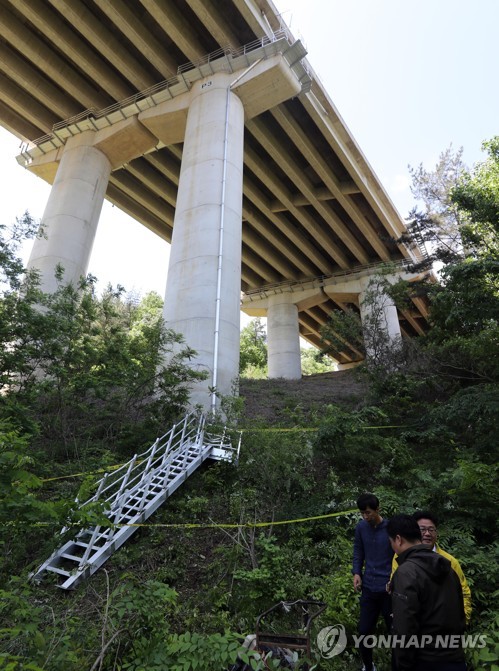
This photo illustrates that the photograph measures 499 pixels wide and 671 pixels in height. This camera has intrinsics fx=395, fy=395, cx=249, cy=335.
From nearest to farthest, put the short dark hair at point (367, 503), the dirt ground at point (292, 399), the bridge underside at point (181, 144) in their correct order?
the short dark hair at point (367, 503) < the dirt ground at point (292, 399) < the bridge underside at point (181, 144)

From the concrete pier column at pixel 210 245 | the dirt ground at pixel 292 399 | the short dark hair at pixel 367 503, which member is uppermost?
the concrete pier column at pixel 210 245

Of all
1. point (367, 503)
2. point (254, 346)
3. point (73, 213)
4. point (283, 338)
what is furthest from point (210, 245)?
point (254, 346)

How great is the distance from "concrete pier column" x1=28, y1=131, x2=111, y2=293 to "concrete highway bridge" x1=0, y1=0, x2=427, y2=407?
5cm

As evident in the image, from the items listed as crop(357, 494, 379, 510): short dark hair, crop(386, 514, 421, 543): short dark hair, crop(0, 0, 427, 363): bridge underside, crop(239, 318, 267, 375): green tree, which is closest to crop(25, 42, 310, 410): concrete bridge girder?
crop(0, 0, 427, 363): bridge underside

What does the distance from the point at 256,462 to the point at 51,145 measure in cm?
1893

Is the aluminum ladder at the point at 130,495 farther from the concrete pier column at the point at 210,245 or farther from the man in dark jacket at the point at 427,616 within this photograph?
the man in dark jacket at the point at 427,616

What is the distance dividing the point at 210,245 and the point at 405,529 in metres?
9.69

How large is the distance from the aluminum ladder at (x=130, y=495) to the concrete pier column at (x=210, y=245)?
73.9 inches

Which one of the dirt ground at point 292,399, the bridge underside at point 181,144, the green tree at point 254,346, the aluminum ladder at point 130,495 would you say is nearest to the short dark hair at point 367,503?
the aluminum ladder at point 130,495

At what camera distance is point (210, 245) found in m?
11.2

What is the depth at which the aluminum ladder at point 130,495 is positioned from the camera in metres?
4.31

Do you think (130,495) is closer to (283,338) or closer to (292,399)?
(292,399)

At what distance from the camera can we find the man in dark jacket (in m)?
2.04

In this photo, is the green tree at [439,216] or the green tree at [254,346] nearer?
the green tree at [439,216]
